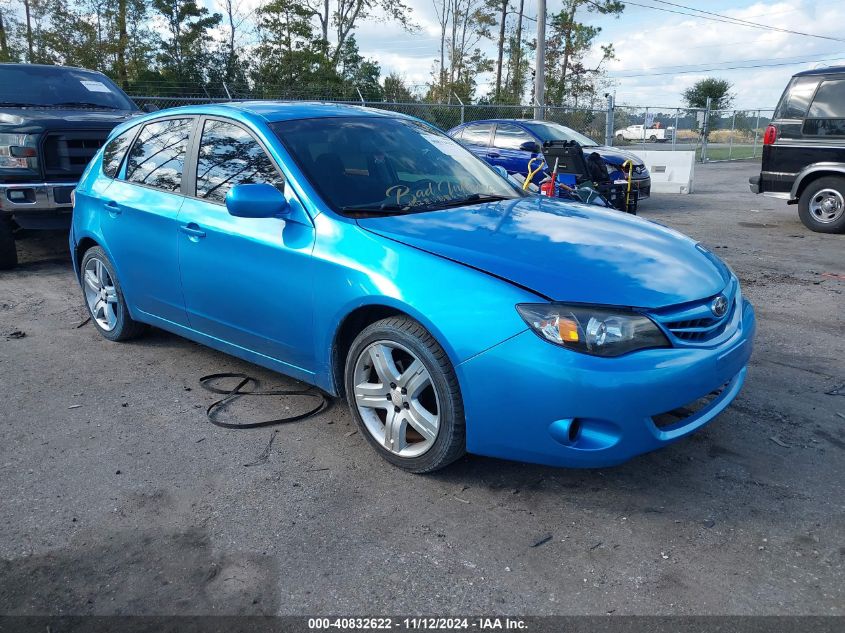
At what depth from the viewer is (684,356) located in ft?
9.40

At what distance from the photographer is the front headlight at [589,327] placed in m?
2.76

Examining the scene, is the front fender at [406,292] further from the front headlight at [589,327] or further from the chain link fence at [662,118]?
the chain link fence at [662,118]

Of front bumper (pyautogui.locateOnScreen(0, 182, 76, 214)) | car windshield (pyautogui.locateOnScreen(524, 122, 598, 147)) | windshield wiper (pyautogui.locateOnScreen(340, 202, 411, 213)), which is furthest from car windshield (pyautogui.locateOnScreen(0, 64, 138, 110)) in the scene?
car windshield (pyautogui.locateOnScreen(524, 122, 598, 147))

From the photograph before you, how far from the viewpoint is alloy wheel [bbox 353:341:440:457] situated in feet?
10.3

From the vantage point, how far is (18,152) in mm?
7289

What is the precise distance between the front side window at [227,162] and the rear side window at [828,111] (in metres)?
8.50

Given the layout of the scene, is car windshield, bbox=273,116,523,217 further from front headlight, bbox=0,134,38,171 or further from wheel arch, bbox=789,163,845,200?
wheel arch, bbox=789,163,845,200

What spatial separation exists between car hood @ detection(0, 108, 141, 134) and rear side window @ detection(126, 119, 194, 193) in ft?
10.8

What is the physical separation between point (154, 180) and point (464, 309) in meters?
2.62

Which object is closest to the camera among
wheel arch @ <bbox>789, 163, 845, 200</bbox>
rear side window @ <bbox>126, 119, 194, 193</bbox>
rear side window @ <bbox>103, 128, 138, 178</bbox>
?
rear side window @ <bbox>126, 119, 194, 193</bbox>

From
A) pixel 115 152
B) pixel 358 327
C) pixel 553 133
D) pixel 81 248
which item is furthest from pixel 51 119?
pixel 553 133

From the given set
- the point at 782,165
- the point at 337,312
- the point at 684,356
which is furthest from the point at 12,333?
the point at 782,165

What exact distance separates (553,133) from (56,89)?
8043mm

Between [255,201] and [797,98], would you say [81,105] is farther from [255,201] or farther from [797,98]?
[797,98]
